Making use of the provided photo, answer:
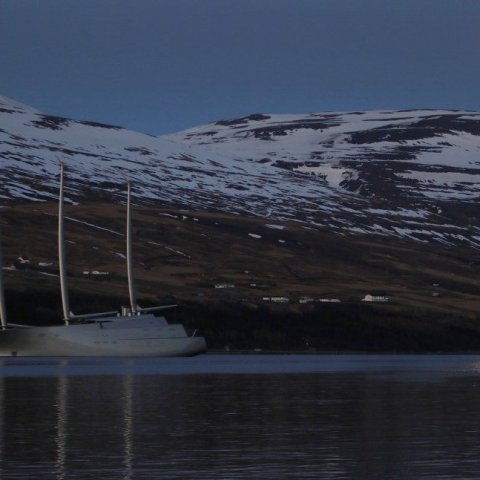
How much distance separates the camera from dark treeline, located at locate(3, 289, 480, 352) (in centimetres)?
17725

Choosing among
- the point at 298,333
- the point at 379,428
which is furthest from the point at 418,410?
the point at 298,333

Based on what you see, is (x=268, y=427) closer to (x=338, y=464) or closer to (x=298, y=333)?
(x=338, y=464)

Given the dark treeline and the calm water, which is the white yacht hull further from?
the calm water

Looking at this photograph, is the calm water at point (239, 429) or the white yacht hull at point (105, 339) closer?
the calm water at point (239, 429)

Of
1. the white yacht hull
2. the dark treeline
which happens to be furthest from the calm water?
the dark treeline

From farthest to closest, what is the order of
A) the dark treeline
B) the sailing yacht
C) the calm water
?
the dark treeline, the sailing yacht, the calm water

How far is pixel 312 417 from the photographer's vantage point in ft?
189

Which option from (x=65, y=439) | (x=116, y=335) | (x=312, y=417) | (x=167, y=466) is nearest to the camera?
(x=167, y=466)

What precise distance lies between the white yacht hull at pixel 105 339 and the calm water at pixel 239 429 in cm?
5027

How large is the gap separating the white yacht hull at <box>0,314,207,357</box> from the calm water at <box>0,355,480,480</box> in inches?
1979

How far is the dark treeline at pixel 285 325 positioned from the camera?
582 feet

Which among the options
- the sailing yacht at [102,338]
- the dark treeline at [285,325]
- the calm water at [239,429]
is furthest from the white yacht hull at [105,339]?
the calm water at [239,429]

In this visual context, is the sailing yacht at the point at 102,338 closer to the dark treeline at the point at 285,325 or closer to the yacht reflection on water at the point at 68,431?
the dark treeline at the point at 285,325

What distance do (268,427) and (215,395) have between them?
2064 centimetres
